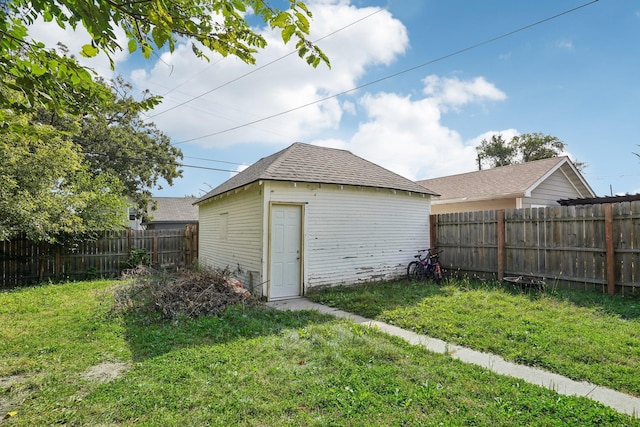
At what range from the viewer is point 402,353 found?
3953 millimetres

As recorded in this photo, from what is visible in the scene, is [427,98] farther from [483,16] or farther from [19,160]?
[19,160]

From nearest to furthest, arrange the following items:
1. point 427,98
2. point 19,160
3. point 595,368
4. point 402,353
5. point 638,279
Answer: point 595,368 → point 402,353 → point 638,279 → point 19,160 → point 427,98

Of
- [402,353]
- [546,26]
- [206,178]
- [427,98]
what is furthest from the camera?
[206,178]

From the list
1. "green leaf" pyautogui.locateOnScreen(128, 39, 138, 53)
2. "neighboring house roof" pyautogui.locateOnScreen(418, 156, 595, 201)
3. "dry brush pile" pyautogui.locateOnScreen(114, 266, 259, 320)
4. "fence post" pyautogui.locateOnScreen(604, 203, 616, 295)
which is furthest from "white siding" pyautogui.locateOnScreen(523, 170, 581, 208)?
"green leaf" pyautogui.locateOnScreen(128, 39, 138, 53)

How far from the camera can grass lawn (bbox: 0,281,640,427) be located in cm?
265

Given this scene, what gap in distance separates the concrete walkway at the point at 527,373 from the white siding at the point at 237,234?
11.3ft

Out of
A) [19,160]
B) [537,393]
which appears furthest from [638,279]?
[19,160]

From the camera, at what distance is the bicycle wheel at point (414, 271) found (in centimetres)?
949

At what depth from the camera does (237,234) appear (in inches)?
350

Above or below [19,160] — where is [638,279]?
below

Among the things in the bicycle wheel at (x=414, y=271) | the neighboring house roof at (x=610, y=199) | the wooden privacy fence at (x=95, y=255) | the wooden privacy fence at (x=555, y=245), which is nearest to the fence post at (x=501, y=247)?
the wooden privacy fence at (x=555, y=245)

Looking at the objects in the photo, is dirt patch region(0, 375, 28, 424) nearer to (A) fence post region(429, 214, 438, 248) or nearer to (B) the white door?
(B) the white door

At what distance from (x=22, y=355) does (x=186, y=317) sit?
201 cm

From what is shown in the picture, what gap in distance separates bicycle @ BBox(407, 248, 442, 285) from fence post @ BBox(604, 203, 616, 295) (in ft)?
11.6
